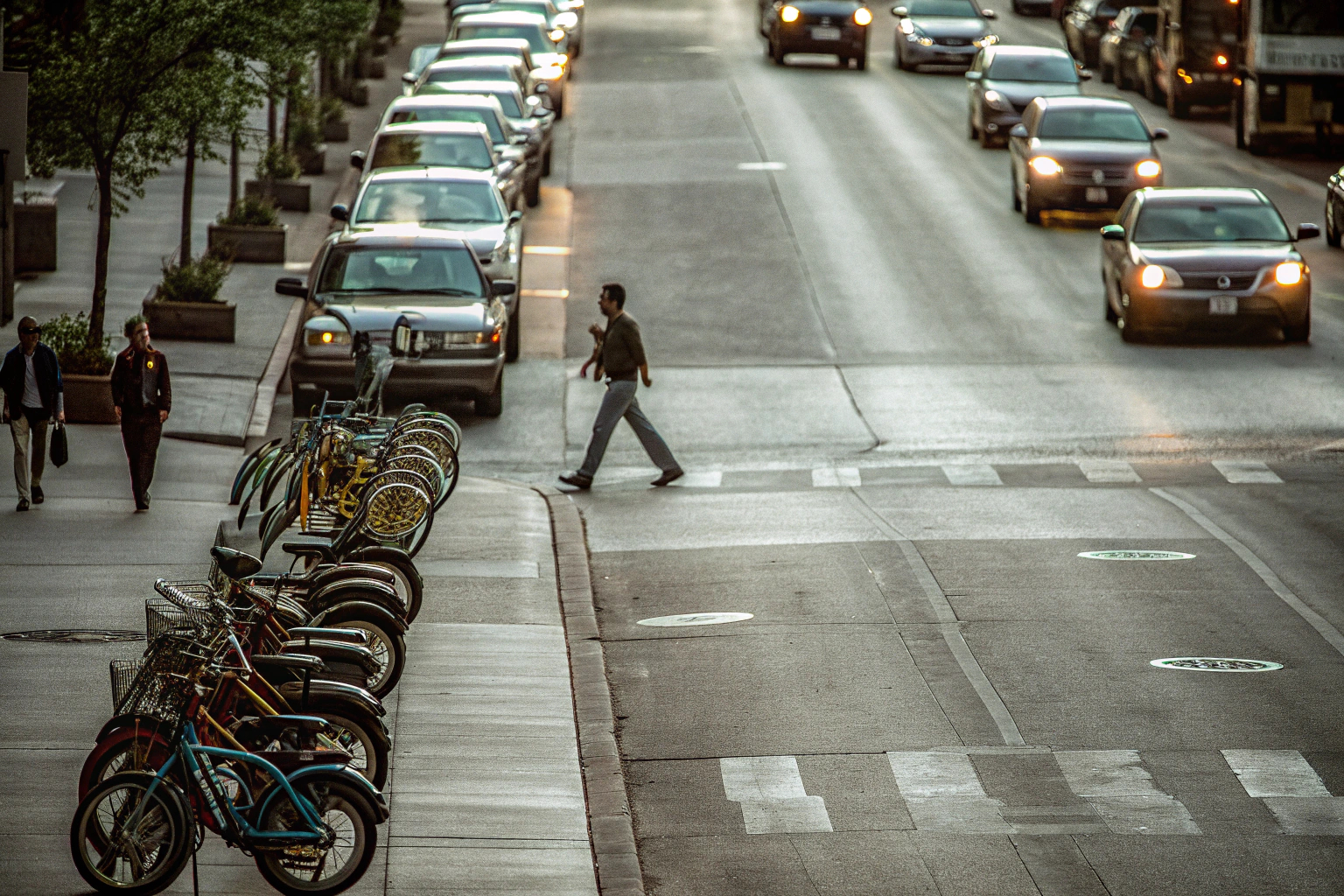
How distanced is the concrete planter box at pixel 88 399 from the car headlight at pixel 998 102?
2156cm

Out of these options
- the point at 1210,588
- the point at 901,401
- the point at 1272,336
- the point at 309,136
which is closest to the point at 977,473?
the point at 901,401

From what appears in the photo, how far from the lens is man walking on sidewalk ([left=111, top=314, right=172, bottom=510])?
50.0 feet

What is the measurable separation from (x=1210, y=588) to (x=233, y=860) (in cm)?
762

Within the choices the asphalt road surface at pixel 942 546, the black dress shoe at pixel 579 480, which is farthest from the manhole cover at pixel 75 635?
the black dress shoe at pixel 579 480

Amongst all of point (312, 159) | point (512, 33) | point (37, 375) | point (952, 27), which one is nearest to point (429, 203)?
point (37, 375)

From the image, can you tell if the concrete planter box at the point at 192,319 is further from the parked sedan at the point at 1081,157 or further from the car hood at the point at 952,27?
the car hood at the point at 952,27

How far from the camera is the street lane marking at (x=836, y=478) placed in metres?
17.6

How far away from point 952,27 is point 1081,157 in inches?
705

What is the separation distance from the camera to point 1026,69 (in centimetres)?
3672

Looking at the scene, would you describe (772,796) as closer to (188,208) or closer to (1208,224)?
(1208,224)

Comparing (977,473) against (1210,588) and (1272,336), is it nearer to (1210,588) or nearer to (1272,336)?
(1210,588)

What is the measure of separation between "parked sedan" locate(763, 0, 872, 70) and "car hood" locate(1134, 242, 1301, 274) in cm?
2313

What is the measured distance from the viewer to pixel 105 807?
7898 millimetres

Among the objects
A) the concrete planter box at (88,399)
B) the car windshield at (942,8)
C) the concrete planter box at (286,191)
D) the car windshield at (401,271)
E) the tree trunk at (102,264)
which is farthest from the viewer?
the car windshield at (942,8)
